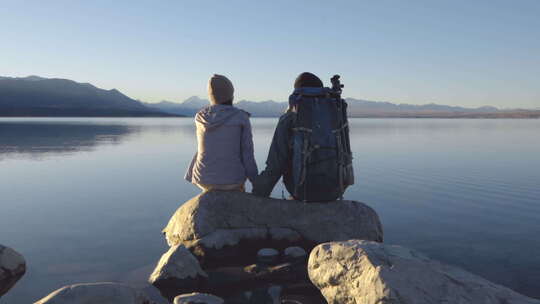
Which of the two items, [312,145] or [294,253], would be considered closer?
[294,253]

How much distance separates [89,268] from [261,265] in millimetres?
2301

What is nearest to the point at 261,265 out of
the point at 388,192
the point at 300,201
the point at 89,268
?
the point at 300,201

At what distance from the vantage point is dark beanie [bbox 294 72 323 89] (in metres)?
5.92

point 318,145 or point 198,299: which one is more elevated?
point 318,145

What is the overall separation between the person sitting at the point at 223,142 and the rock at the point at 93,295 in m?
2.52

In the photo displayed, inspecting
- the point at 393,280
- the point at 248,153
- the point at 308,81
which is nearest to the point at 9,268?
the point at 248,153

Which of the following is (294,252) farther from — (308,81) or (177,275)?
(308,81)

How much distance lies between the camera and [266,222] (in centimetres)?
590

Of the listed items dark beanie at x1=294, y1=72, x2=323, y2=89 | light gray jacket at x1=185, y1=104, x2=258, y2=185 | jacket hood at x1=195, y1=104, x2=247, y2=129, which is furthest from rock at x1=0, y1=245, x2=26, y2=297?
dark beanie at x1=294, y1=72, x2=323, y2=89

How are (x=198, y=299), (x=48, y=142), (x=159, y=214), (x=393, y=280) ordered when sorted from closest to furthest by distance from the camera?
(x=393, y=280) < (x=198, y=299) < (x=159, y=214) < (x=48, y=142)

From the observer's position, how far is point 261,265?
17.0 ft

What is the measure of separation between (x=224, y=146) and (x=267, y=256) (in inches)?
68.3

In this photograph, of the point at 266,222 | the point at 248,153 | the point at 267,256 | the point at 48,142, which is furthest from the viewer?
the point at 48,142

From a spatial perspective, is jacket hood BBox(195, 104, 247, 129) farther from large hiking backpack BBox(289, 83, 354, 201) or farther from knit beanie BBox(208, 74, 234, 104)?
large hiking backpack BBox(289, 83, 354, 201)
